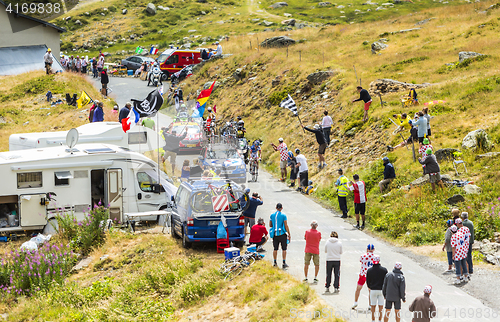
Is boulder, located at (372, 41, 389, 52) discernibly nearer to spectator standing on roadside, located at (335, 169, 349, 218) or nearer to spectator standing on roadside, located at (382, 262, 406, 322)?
spectator standing on roadside, located at (335, 169, 349, 218)

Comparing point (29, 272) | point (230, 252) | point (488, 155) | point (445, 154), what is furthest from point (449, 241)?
point (29, 272)

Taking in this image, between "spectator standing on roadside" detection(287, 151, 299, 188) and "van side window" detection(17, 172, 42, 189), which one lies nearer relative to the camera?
"van side window" detection(17, 172, 42, 189)

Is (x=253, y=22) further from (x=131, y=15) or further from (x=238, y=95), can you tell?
(x=238, y=95)

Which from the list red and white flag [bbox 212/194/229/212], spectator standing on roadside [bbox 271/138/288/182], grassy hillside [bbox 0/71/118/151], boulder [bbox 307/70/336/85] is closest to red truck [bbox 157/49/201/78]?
grassy hillside [bbox 0/71/118/151]

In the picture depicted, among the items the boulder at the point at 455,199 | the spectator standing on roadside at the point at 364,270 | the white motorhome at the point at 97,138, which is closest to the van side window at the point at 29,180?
the white motorhome at the point at 97,138

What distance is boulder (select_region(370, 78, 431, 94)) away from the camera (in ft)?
90.7

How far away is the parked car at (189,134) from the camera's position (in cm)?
2597

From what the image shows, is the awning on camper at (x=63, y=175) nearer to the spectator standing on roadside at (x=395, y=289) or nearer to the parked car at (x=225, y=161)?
the parked car at (x=225, y=161)

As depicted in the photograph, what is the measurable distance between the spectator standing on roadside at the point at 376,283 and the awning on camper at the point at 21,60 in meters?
37.7

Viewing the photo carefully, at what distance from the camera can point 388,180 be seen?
64.0ft

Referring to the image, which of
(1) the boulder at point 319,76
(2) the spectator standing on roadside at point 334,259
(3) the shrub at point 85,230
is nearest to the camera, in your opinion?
(2) the spectator standing on roadside at point 334,259

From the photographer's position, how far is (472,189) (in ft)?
56.0

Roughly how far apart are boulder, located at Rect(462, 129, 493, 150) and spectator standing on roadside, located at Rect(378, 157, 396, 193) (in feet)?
10.2

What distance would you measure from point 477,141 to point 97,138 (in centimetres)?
1512
